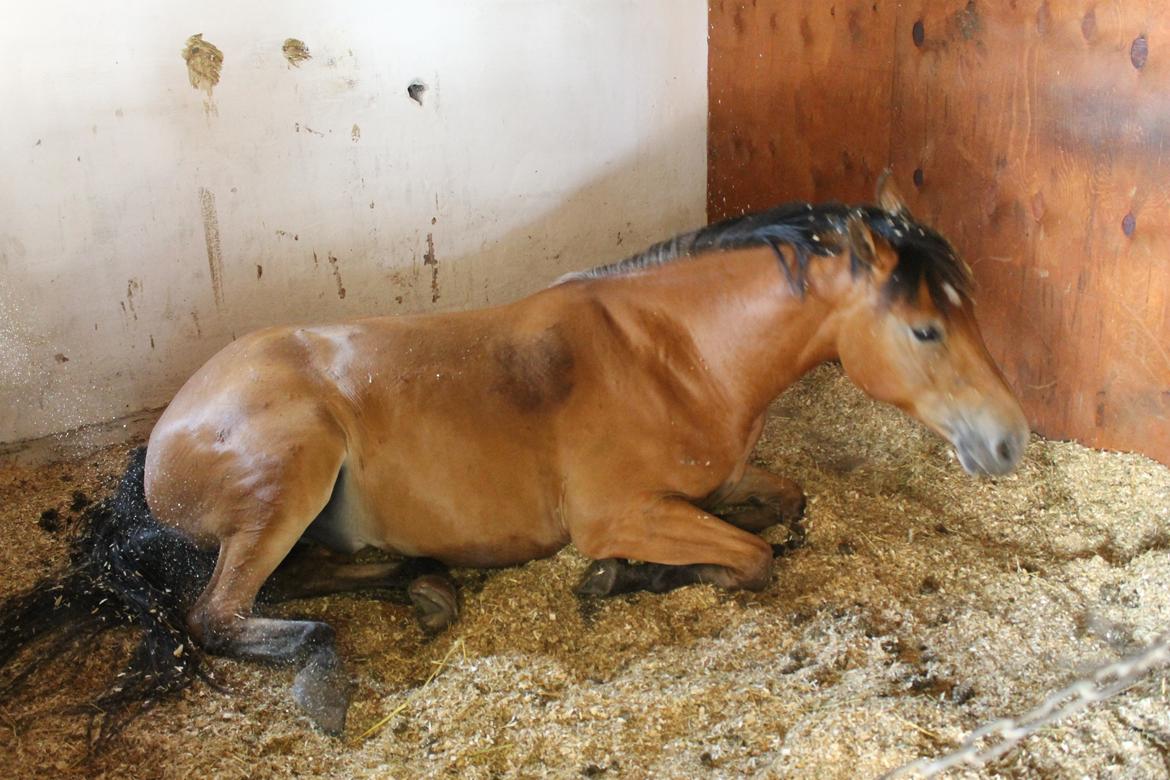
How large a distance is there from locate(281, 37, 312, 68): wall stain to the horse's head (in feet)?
7.54

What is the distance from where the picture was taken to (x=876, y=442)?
13.2 ft

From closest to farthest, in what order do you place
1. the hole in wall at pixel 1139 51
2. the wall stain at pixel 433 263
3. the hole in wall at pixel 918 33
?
the hole in wall at pixel 1139 51
the hole in wall at pixel 918 33
the wall stain at pixel 433 263

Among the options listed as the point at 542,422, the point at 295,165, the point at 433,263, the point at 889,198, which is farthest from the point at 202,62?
the point at 889,198

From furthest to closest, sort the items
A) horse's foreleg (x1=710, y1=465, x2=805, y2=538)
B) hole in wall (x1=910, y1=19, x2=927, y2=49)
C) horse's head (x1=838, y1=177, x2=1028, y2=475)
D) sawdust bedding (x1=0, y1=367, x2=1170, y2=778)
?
hole in wall (x1=910, y1=19, x2=927, y2=49) → horse's foreleg (x1=710, y1=465, x2=805, y2=538) → horse's head (x1=838, y1=177, x2=1028, y2=475) → sawdust bedding (x1=0, y1=367, x2=1170, y2=778)

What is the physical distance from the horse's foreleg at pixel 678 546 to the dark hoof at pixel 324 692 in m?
0.79

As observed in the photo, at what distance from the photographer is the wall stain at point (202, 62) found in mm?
3812

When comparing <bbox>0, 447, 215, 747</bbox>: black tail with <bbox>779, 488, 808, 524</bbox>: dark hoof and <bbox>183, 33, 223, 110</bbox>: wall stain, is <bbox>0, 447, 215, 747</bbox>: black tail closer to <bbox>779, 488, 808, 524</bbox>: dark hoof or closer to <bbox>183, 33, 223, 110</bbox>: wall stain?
<bbox>183, 33, 223, 110</bbox>: wall stain

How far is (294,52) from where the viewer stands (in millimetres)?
4020

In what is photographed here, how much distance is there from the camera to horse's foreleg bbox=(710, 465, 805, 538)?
3457 mm

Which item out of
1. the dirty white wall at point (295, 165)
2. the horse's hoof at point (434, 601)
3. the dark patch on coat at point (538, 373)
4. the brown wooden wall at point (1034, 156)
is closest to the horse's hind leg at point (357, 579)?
the horse's hoof at point (434, 601)

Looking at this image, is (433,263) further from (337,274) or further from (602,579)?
(602,579)

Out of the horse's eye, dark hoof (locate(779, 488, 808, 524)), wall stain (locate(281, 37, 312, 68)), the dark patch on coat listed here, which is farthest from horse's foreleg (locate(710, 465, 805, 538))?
wall stain (locate(281, 37, 312, 68))

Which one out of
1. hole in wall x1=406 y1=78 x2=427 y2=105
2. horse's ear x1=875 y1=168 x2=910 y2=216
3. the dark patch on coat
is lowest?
the dark patch on coat

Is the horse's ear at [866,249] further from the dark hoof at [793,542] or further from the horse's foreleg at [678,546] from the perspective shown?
the dark hoof at [793,542]
